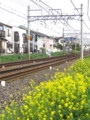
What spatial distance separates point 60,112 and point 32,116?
37cm

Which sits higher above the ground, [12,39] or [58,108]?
[12,39]

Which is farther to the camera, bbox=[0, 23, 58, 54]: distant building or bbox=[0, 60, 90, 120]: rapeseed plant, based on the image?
bbox=[0, 23, 58, 54]: distant building

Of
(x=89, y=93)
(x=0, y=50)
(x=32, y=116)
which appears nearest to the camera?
(x=32, y=116)

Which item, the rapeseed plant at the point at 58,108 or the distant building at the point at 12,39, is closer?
the rapeseed plant at the point at 58,108

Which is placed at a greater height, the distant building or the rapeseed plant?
the distant building

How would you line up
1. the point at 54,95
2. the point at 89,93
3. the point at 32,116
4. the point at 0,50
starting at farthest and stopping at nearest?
the point at 0,50, the point at 89,93, the point at 54,95, the point at 32,116

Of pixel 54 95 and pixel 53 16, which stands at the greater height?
pixel 53 16

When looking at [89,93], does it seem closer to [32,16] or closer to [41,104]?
[41,104]

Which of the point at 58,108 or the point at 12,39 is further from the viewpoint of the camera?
the point at 12,39

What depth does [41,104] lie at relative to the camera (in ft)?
12.0

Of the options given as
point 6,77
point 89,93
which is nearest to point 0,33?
point 6,77

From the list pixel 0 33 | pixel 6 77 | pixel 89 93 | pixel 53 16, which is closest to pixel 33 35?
pixel 0 33

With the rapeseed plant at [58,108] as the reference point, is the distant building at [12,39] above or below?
Answer: above

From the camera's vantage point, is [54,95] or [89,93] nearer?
[54,95]
